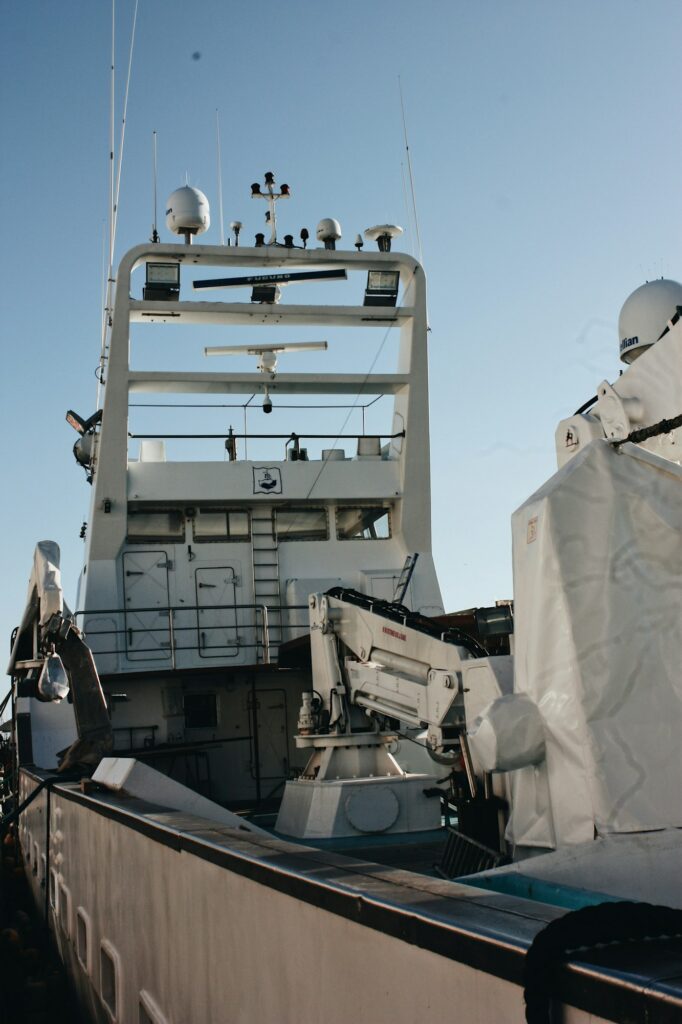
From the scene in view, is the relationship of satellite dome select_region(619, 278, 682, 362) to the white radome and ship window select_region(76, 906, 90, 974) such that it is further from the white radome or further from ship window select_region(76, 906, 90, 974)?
the white radome

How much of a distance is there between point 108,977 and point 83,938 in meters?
0.95

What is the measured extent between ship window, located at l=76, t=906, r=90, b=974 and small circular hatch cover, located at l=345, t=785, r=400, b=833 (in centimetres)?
457

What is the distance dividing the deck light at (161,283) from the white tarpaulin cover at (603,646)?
43.5ft

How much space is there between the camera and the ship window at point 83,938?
644 cm

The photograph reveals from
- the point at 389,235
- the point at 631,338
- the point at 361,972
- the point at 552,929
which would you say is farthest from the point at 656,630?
the point at 389,235

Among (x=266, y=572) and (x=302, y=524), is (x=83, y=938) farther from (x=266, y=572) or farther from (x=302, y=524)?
(x=302, y=524)

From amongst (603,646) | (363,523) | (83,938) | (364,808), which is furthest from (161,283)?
(603,646)

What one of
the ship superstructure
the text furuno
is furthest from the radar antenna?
the text furuno

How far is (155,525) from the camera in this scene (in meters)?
17.5

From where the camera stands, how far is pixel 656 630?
5.02 m

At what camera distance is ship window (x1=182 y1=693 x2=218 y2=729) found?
1686 centimetres

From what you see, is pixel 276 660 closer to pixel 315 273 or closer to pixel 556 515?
pixel 315 273

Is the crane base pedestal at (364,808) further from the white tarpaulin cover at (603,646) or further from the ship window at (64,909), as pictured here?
the white tarpaulin cover at (603,646)

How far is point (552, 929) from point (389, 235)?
57.9 feet
